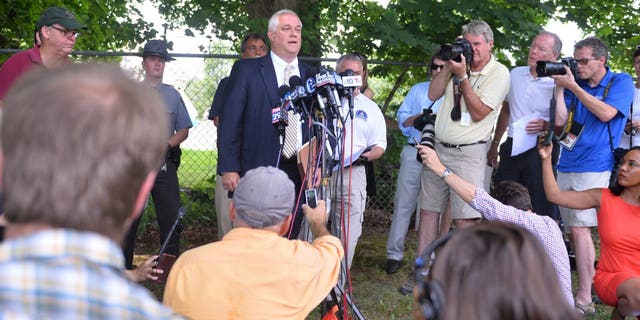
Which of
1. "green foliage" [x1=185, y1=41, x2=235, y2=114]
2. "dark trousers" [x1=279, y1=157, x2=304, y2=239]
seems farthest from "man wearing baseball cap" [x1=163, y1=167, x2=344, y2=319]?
"green foliage" [x1=185, y1=41, x2=235, y2=114]

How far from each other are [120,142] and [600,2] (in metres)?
7.63

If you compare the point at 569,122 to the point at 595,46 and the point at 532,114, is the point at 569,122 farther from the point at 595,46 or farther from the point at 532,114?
the point at 595,46

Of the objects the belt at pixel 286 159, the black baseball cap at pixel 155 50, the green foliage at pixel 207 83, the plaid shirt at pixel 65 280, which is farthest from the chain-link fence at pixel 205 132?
the plaid shirt at pixel 65 280

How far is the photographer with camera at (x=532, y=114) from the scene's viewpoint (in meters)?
5.60

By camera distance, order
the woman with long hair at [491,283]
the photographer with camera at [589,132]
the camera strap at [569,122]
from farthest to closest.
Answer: the camera strap at [569,122], the photographer with camera at [589,132], the woman with long hair at [491,283]

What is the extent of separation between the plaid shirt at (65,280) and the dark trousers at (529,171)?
4955 mm

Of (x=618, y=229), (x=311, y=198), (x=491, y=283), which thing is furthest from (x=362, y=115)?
(x=491, y=283)

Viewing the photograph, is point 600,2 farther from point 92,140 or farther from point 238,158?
point 92,140

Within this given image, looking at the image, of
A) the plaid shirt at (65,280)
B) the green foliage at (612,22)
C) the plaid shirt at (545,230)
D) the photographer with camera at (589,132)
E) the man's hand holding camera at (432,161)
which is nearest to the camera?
the plaid shirt at (65,280)

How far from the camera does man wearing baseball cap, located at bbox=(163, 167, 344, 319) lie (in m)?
2.49

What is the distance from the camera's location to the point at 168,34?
8.11 metres

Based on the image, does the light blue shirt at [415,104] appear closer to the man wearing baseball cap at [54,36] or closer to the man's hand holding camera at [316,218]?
the man wearing baseball cap at [54,36]

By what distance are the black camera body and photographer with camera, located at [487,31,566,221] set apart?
0.61 meters

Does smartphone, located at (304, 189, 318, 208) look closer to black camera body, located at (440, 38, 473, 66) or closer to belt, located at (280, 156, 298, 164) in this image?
belt, located at (280, 156, 298, 164)
